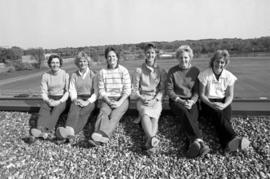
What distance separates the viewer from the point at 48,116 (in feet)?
14.3

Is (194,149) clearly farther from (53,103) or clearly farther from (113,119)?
(53,103)

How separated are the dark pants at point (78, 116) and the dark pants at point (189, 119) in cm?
163

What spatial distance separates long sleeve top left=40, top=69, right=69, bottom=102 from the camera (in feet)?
15.6

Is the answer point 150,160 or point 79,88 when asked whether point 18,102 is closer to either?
Result: point 79,88

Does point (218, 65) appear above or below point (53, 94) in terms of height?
above

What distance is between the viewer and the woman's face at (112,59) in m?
4.44

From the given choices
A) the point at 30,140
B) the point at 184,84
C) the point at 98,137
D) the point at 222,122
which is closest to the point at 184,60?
the point at 184,84

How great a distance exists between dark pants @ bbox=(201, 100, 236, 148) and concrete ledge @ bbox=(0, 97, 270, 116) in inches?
24.1

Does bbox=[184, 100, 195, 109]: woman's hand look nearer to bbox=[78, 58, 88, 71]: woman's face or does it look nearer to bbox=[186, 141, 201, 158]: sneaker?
bbox=[186, 141, 201, 158]: sneaker

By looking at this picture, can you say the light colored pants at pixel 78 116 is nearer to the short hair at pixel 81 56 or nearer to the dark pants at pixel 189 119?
the short hair at pixel 81 56

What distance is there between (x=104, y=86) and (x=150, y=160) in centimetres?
184

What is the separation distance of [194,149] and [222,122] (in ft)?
2.42

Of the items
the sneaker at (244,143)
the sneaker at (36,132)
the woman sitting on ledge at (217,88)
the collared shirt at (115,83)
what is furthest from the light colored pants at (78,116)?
the sneaker at (244,143)

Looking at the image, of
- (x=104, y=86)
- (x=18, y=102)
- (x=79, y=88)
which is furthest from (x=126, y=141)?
(x=18, y=102)
